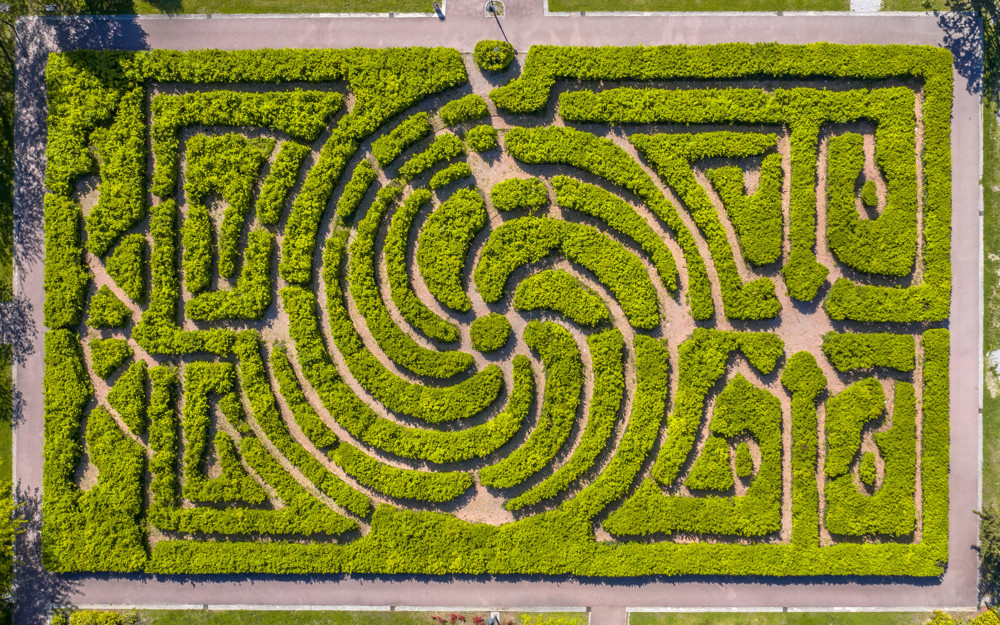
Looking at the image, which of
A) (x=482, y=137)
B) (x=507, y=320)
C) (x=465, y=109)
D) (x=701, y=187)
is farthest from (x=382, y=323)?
(x=701, y=187)

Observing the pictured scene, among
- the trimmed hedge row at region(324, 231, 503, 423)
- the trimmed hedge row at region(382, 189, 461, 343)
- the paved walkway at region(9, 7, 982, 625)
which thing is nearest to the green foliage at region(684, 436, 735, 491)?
the paved walkway at region(9, 7, 982, 625)

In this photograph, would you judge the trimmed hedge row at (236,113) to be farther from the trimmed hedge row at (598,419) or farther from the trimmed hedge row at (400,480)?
the trimmed hedge row at (598,419)

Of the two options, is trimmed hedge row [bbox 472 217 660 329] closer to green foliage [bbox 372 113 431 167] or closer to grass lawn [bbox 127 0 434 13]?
green foliage [bbox 372 113 431 167]

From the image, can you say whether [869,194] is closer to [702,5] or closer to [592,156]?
[702,5]

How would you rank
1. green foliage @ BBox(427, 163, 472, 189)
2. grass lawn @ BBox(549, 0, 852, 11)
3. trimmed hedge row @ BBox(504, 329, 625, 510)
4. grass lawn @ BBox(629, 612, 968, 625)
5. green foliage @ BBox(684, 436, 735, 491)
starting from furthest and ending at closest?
grass lawn @ BBox(549, 0, 852, 11) → green foliage @ BBox(427, 163, 472, 189) → grass lawn @ BBox(629, 612, 968, 625) → trimmed hedge row @ BBox(504, 329, 625, 510) → green foliage @ BBox(684, 436, 735, 491)

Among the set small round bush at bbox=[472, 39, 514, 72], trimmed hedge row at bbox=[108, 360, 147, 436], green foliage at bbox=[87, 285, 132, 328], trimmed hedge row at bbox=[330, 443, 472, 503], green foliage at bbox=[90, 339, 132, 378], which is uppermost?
small round bush at bbox=[472, 39, 514, 72]

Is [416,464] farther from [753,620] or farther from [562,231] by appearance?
[753,620]
